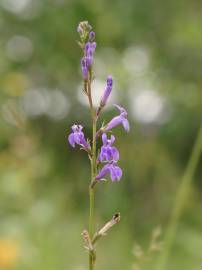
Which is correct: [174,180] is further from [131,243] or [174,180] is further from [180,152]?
[180,152]

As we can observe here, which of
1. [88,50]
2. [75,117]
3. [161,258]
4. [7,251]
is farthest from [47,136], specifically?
[88,50]

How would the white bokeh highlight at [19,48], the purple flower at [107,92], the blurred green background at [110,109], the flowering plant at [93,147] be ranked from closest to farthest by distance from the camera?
the flowering plant at [93,147]
the purple flower at [107,92]
the blurred green background at [110,109]
the white bokeh highlight at [19,48]

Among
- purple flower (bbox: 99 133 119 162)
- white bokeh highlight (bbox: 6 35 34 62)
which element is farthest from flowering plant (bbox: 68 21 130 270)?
white bokeh highlight (bbox: 6 35 34 62)

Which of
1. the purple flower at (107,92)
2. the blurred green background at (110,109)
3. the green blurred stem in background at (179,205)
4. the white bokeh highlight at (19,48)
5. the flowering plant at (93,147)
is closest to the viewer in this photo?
the flowering plant at (93,147)

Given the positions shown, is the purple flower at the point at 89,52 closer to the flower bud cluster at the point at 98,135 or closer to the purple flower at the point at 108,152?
the flower bud cluster at the point at 98,135

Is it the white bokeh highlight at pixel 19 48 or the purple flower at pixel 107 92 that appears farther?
the white bokeh highlight at pixel 19 48

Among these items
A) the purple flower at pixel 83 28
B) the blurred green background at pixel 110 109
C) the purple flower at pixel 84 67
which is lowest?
the blurred green background at pixel 110 109

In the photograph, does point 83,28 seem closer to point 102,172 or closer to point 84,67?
point 84,67

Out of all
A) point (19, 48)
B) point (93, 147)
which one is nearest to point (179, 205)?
point (93, 147)

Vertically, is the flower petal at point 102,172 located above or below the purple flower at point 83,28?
below

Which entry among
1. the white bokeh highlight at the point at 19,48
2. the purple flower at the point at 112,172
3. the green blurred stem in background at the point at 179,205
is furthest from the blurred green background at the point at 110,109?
the purple flower at the point at 112,172
